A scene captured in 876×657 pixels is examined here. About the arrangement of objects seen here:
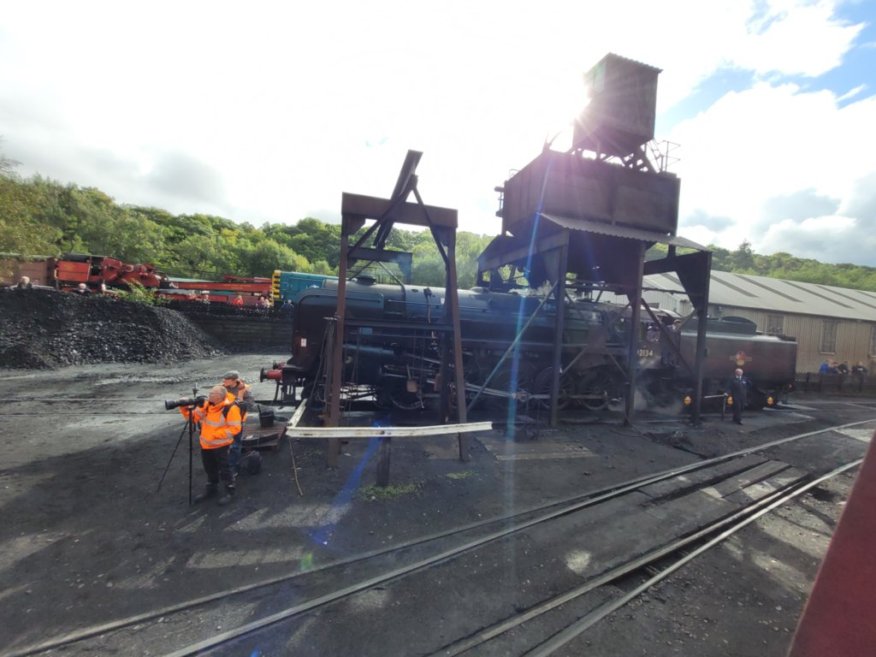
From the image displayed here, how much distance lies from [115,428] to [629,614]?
957cm

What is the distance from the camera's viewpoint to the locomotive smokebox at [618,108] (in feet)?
39.1

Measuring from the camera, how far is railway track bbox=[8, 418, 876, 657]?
3.12 meters

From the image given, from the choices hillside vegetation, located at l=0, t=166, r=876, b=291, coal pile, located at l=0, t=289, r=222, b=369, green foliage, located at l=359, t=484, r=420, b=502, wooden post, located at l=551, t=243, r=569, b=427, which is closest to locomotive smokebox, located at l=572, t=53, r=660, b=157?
wooden post, located at l=551, t=243, r=569, b=427

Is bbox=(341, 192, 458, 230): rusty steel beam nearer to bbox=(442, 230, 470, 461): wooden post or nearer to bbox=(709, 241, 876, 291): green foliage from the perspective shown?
bbox=(442, 230, 470, 461): wooden post

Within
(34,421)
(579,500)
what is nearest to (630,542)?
(579,500)

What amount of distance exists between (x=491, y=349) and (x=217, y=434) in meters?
6.90

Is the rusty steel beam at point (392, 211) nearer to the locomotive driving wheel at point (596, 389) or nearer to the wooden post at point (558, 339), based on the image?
the wooden post at point (558, 339)

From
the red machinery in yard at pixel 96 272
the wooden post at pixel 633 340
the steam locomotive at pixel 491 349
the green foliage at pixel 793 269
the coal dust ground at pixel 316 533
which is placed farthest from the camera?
the green foliage at pixel 793 269

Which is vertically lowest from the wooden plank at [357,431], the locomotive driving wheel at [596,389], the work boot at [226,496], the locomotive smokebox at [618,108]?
the work boot at [226,496]

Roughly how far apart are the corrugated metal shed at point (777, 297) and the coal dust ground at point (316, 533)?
17358mm

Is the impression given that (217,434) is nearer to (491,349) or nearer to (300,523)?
(300,523)

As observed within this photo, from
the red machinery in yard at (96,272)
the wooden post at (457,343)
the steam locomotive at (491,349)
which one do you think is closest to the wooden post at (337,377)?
the steam locomotive at (491,349)

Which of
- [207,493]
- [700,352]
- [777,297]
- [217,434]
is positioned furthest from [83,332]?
[777,297]

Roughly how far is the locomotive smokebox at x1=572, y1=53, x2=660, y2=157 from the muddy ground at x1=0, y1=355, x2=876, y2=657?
29.5 ft
